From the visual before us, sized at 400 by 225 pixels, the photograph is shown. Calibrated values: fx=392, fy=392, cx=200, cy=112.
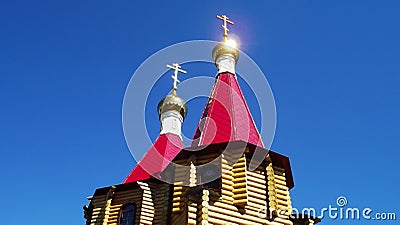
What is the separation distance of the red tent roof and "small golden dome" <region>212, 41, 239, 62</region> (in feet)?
8.80

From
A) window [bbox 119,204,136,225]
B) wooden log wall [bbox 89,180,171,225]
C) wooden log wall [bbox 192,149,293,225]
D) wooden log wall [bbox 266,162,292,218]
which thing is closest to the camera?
wooden log wall [bbox 192,149,293,225]

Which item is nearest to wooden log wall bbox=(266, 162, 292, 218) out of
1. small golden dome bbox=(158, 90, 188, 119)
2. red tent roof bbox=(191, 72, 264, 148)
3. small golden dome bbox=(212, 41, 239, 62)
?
red tent roof bbox=(191, 72, 264, 148)

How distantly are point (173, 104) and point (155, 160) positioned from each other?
208 inches

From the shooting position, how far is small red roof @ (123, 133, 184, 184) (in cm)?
1443

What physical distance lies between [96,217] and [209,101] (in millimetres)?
5831

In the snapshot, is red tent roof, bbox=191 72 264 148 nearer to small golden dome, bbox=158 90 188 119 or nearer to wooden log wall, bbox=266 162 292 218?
wooden log wall, bbox=266 162 292 218

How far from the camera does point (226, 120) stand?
1312 cm

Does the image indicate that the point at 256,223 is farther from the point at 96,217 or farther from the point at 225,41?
the point at 225,41

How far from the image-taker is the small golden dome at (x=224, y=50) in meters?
17.4

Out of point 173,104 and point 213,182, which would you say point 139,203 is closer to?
point 213,182

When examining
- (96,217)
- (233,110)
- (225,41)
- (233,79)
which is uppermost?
(225,41)

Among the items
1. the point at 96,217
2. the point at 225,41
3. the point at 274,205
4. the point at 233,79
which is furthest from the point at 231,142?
the point at 225,41

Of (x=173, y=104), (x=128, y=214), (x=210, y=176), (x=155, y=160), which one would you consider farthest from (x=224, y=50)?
(x=128, y=214)

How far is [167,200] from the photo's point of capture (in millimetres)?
12836
